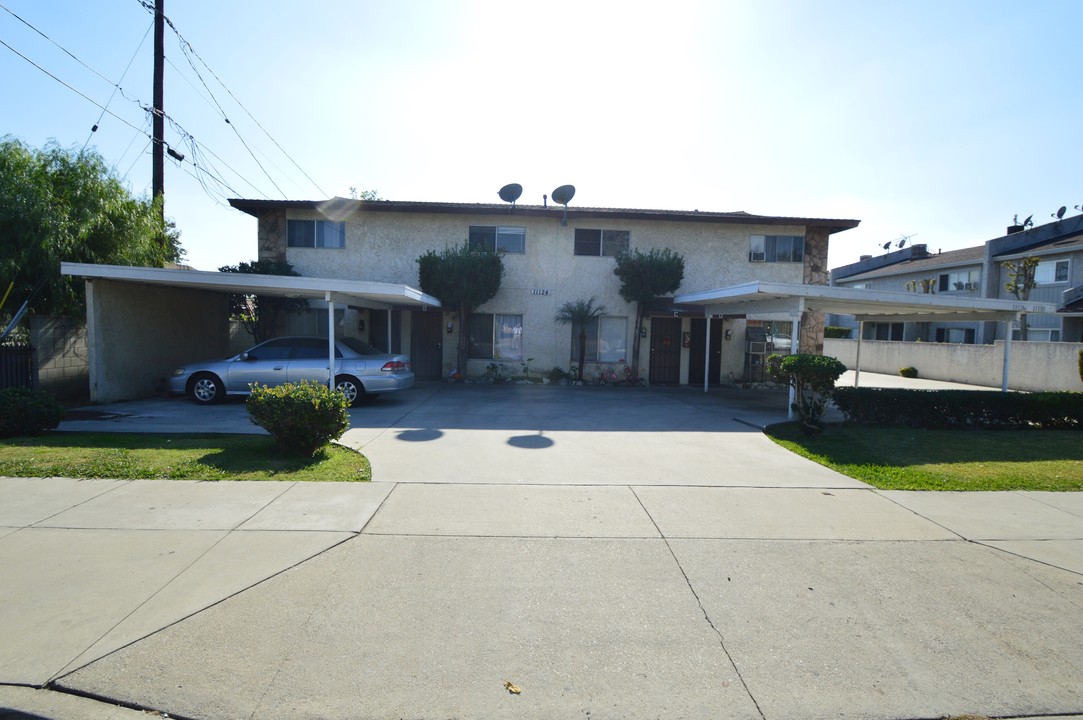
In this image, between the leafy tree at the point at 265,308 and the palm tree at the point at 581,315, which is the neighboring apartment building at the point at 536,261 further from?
the leafy tree at the point at 265,308

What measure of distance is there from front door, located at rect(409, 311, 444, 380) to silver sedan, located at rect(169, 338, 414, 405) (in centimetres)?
533

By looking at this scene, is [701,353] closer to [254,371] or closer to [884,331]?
[254,371]

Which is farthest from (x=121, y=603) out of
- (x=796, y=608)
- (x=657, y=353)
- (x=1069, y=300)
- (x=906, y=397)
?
(x=1069, y=300)

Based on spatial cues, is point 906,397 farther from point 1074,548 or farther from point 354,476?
point 354,476

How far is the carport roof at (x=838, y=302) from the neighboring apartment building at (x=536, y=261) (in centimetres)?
236

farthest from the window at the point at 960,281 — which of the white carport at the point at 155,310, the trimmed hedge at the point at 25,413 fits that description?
the trimmed hedge at the point at 25,413

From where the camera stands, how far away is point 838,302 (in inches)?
505

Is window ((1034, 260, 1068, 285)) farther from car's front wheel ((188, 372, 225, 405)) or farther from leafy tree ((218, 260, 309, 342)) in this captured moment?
car's front wheel ((188, 372, 225, 405))

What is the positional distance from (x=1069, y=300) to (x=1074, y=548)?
81.5 ft

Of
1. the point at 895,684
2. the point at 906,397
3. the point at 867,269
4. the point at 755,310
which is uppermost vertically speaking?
the point at 867,269

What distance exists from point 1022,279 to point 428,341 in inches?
1030

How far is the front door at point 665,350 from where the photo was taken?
701 inches

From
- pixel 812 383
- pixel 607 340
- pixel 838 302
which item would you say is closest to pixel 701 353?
pixel 607 340

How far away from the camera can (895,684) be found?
3033 mm
